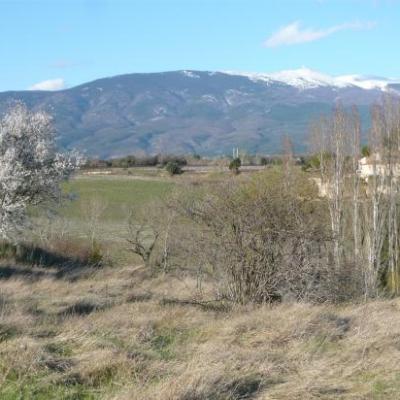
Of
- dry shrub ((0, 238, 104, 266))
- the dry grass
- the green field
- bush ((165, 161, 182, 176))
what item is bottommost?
dry shrub ((0, 238, 104, 266))

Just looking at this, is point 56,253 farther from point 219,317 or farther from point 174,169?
point 174,169

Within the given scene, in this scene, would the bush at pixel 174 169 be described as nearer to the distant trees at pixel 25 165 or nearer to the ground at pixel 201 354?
the distant trees at pixel 25 165

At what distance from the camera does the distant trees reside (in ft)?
72.4

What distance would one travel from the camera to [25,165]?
75.8ft

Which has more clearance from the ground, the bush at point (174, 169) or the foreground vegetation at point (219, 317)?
the bush at point (174, 169)

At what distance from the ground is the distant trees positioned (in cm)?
1215

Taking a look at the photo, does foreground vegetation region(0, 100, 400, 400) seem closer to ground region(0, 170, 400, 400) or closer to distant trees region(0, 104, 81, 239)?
ground region(0, 170, 400, 400)

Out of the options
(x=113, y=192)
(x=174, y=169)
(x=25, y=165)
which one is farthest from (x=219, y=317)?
(x=174, y=169)

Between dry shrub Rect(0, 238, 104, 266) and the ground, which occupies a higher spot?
the ground

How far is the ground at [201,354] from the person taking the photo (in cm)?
568

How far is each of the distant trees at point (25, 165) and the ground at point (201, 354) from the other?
12.1 metres

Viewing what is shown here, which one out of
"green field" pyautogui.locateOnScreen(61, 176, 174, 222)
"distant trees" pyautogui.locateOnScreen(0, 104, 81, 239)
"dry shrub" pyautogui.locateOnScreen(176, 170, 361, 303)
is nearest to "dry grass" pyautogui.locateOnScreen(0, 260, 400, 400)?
"dry shrub" pyautogui.locateOnScreen(176, 170, 361, 303)

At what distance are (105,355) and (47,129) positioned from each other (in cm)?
1920

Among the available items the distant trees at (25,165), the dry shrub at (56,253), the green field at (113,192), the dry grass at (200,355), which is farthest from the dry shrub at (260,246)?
the green field at (113,192)
